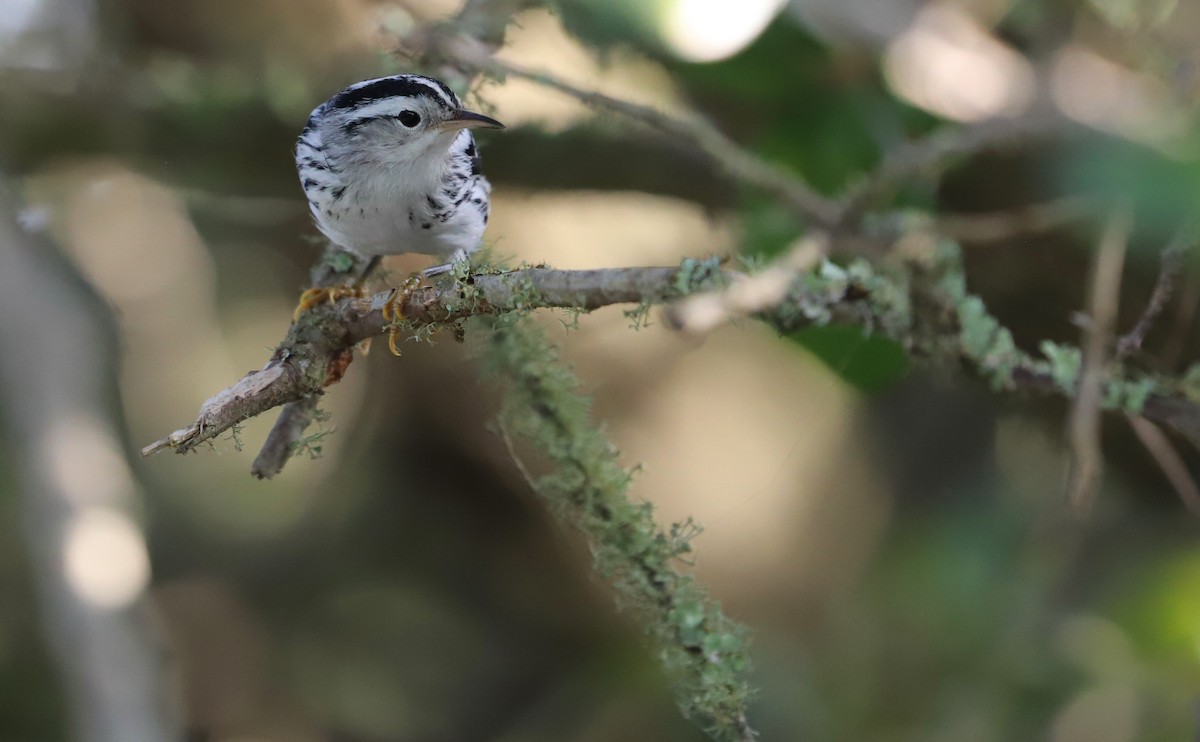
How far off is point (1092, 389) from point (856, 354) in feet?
3.14

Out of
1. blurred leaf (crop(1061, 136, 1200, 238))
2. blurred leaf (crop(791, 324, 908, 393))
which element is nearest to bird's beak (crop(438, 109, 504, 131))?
blurred leaf (crop(791, 324, 908, 393))

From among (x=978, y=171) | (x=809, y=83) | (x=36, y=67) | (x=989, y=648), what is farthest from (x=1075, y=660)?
(x=36, y=67)

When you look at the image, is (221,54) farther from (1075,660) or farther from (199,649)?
(1075,660)

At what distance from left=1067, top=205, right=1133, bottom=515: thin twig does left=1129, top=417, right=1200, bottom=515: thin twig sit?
0.53 metres

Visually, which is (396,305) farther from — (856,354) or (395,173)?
(856,354)

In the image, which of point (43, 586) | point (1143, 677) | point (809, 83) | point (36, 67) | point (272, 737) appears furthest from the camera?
point (272, 737)

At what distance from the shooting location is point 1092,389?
1675 millimetres

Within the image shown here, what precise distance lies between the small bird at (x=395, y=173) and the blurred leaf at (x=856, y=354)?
82 cm

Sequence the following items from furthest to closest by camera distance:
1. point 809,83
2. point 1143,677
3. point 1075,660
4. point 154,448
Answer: point 809,83
point 1075,660
point 1143,677
point 154,448

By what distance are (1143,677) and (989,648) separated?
43 cm

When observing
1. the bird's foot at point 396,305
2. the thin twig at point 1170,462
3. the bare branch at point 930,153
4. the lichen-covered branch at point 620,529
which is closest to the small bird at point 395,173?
the lichen-covered branch at point 620,529

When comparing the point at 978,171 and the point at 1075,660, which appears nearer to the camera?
the point at 1075,660

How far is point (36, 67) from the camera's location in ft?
12.9

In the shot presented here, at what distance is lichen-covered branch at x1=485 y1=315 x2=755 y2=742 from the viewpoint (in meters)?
1.70
